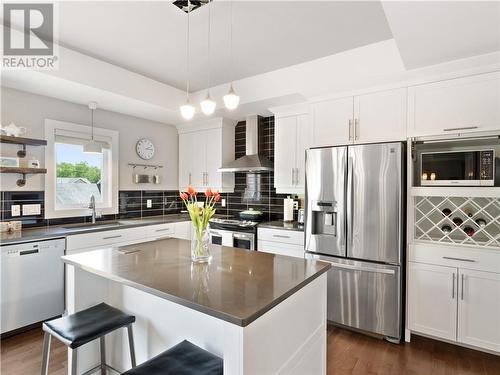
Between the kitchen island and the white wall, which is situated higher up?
the white wall

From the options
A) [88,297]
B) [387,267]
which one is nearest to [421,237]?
[387,267]

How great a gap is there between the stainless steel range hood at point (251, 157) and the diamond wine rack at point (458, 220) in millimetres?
1924

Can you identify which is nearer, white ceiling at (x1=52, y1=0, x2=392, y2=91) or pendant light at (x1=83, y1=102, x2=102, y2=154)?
white ceiling at (x1=52, y1=0, x2=392, y2=91)

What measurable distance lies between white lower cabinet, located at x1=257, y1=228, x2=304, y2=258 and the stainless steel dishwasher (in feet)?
6.97

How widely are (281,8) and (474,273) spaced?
2.60 m

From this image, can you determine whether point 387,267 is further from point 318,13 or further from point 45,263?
point 45,263

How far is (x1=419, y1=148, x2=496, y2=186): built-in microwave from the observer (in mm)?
2270

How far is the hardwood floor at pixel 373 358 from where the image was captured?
2.17m

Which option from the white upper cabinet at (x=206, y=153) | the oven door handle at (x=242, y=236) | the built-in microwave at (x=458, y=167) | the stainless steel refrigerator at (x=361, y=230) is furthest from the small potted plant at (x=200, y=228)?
the white upper cabinet at (x=206, y=153)

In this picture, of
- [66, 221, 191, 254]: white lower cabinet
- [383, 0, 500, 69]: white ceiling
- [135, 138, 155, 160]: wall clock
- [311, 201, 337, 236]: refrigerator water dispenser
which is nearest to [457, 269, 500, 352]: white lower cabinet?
[311, 201, 337, 236]: refrigerator water dispenser

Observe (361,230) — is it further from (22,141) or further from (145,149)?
(22,141)

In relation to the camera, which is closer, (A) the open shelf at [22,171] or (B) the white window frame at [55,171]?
(A) the open shelf at [22,171]

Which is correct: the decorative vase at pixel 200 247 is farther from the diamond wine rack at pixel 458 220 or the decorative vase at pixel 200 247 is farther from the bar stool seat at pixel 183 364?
the diamond wine rack at pixel 458 220

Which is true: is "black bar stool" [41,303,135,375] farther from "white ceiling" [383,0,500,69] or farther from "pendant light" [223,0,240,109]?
"white ceiling" [383,0,500,69]
